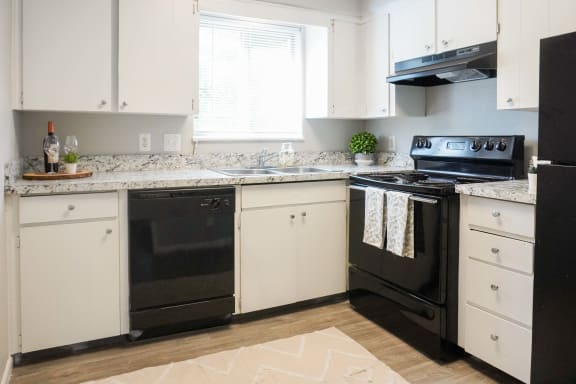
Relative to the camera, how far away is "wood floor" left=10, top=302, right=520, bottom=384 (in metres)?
2.13

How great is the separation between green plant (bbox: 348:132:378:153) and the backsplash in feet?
0.52

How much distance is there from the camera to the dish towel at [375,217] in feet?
8.51

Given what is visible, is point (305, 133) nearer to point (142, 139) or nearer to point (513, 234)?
point (142, 139)

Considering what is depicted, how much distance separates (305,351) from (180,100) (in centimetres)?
167

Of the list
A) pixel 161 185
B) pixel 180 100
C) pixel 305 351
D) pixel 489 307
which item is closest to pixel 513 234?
pixel 489 307

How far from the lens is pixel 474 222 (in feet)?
7.07

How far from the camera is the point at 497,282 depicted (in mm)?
2039

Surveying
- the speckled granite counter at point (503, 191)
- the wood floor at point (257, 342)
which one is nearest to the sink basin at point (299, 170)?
the wood floor at point (257, 342)

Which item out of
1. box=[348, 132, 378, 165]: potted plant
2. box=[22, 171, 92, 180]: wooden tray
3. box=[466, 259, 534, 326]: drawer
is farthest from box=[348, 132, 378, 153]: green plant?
box=[22, 171, 92, 180]: wooden tray

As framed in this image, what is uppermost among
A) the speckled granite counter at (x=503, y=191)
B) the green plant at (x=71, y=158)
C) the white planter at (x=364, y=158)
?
the white planter at (x=364, y=158)

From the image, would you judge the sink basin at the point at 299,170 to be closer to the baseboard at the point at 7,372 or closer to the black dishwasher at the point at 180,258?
the black dishwasher at the point at 180,258

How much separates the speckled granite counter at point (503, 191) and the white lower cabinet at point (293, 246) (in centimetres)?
98

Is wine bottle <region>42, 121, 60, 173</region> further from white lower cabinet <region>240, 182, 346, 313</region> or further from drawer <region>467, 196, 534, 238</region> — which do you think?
drawer <region>467, 196, 534, 238</region>

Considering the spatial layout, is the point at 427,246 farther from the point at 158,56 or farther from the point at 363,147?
the point at 158,56
